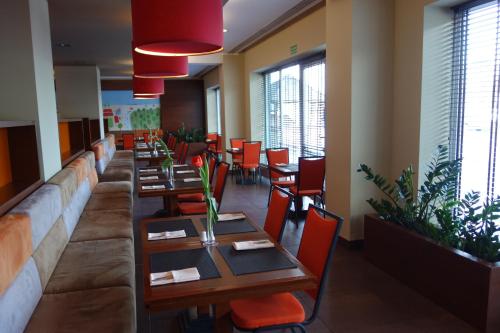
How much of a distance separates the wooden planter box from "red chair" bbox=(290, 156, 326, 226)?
1329 mm

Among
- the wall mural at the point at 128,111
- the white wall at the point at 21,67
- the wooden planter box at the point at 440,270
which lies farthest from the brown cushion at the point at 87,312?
the wall mural at the point at 128,111

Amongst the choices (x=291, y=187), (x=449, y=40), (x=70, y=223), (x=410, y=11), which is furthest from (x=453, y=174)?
(x=70, y=223)

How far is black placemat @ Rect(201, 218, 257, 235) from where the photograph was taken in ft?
8.55

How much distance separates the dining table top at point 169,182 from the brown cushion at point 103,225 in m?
0.31

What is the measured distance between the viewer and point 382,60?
4.07 m

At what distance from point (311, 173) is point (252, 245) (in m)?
2.99

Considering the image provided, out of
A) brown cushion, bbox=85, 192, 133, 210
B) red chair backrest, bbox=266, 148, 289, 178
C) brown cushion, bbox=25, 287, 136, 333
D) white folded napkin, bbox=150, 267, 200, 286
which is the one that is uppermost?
red chair backrest, bbox=266, 148, 289, 178

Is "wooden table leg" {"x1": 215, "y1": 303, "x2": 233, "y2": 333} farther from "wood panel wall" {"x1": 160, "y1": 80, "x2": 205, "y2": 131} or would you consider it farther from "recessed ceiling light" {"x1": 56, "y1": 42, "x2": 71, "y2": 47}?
"wood panel wall" {"x1": 160, "y1": 80, "x2": 205, "y2": 131}

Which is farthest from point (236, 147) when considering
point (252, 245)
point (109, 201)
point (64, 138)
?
point (252, 245)

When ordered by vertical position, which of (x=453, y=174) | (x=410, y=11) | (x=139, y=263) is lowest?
(x=139, y=263)

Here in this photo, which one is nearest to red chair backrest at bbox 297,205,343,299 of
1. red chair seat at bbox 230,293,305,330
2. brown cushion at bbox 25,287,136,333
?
red chair seat at bbox 230,293,305,330

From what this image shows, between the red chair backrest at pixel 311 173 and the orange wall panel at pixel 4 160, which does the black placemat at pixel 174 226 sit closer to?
the orange wall panel at pixel 4 160

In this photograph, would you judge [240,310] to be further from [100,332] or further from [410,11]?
[410,11]

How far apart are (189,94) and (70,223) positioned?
11518 mm
